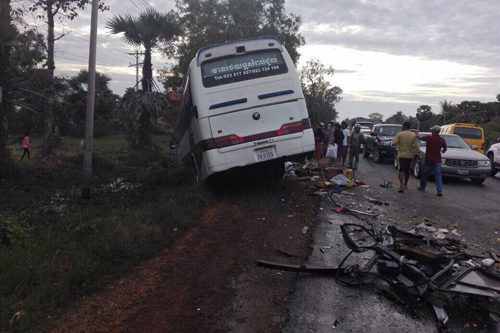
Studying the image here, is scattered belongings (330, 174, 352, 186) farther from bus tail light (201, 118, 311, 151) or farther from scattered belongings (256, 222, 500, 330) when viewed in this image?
scattered belongings (256, 222, 500, 330)

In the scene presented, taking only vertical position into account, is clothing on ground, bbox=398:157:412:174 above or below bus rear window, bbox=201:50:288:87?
below

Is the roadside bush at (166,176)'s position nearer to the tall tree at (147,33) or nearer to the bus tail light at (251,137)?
the bus tail light at (251,137)

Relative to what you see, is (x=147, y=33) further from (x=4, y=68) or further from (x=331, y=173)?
(x=331, y=173)

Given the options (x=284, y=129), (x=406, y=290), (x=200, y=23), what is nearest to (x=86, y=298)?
(x=406, y=290)

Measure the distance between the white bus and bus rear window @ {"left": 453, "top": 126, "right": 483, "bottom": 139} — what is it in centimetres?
1219

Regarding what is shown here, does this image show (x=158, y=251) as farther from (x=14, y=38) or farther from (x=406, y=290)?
(x=14, y=38)

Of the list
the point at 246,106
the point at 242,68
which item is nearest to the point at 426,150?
the point at 246,106

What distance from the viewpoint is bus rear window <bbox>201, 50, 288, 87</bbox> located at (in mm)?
9031

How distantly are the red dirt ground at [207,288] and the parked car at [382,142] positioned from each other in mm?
11740

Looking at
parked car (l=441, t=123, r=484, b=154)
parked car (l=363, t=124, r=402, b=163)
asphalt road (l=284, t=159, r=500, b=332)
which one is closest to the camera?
asphalt road (l=284, t=159, r=500, b=332)

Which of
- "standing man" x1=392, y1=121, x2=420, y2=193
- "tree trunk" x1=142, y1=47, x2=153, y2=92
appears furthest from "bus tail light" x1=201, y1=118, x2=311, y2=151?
"tree trunk" x1=142, y1=47, x2=153, y2=92

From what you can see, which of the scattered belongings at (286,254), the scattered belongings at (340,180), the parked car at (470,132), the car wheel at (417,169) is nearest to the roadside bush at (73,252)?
the scattered belongings at (286,254)

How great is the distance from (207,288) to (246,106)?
513 centimetres

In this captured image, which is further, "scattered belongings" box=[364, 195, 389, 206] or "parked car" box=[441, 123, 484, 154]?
"parked car" box=[441, 123, 484, 154]
